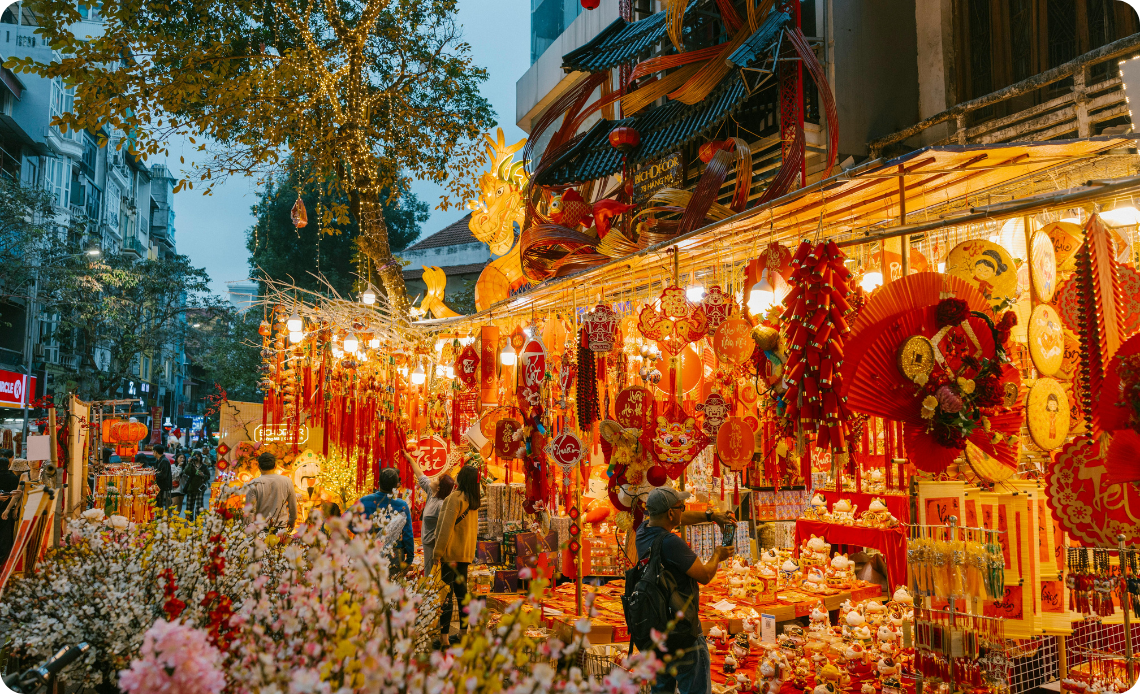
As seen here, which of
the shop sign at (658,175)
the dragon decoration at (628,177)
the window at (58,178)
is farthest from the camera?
the window at (58,178)

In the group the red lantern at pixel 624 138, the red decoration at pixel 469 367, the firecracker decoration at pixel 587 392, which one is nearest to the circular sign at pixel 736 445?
the firecracker decoration at pixel 587 392

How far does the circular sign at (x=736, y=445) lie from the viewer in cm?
392

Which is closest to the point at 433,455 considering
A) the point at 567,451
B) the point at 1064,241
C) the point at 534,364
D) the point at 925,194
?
the point at 534,364

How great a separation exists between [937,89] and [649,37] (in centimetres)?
272

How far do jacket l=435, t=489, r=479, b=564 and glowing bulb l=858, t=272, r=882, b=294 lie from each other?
11.6ft

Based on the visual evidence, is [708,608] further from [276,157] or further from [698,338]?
[276,157]

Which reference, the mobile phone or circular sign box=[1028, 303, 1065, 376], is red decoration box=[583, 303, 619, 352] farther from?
circular sign box=[1028, 303, 1065, 376]

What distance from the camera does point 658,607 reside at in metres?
→ 3.31

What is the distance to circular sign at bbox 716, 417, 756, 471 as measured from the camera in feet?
12.9

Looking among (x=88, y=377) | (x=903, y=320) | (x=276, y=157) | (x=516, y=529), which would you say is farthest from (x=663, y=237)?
(x=88, y=377)

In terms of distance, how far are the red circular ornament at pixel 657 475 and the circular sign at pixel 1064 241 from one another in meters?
2.25

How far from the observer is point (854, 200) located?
349cm

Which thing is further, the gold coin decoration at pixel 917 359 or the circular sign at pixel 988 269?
the circular sign at pixel 988 269

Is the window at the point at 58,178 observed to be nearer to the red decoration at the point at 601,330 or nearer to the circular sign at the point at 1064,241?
the red decoration at the point at 601,330
